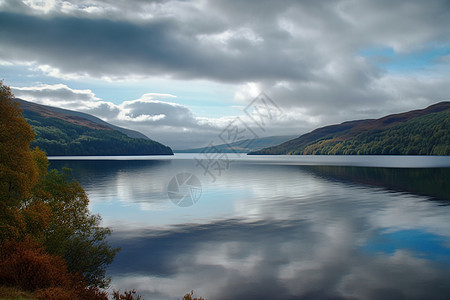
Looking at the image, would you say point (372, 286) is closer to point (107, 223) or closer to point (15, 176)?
point (15, 176)

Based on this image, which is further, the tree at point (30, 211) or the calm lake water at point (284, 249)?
the calm lake water at point (284, 249)

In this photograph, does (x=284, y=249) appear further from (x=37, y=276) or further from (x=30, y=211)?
(x=30, y=211)

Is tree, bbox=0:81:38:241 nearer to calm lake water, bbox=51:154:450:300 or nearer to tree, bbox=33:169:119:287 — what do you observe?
tree, bbox=33:169:119:287

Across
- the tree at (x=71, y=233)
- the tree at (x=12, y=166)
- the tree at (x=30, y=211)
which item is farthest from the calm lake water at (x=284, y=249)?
the tree at (x=12, y=166)

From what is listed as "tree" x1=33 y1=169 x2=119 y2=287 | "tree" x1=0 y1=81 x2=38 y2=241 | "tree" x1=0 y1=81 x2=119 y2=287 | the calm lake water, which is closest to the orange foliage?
"tree" x1=0 y1=81 x2=38 y2=241

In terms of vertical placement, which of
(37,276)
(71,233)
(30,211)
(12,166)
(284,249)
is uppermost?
(12,166)

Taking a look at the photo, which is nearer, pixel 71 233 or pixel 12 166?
pixel 12 166

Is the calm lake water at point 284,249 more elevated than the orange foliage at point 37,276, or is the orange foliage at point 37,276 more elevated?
the orange foliage at point 37,276

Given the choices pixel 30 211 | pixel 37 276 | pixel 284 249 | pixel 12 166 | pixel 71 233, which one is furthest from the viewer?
pixel 284 249

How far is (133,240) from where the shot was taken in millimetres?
38000

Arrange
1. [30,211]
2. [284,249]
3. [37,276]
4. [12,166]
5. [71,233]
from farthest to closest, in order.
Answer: [284,249], [71,233], [30,211], [12,166], [37,276]

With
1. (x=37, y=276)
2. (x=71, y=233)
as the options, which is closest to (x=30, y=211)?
(x=71, y=233)

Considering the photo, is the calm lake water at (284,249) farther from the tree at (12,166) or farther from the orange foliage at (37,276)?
the tree at (12,166)

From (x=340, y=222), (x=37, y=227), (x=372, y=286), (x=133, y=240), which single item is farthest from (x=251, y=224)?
(x=37, y=227)
